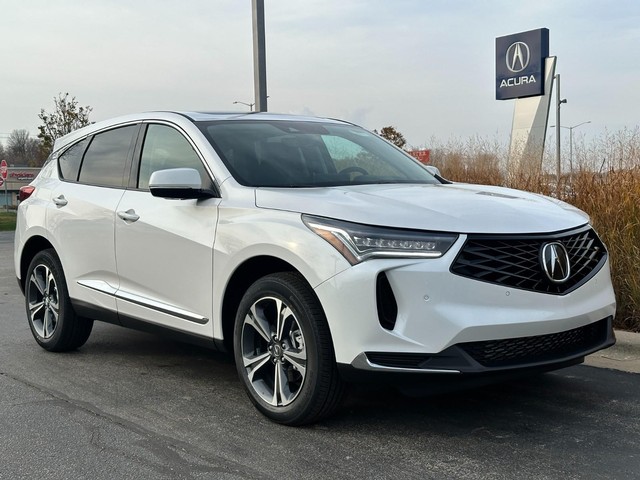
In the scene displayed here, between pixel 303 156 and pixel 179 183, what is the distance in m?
0.90

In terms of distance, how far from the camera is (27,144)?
3319 inches

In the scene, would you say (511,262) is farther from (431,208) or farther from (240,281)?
(240,281)

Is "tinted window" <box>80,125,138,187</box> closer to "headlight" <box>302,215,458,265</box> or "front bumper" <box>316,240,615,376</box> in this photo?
"headlight" <box>302,215,458,265</box>

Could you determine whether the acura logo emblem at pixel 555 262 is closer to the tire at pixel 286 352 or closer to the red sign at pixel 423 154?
the tire at pixel 286 352

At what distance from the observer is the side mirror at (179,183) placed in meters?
4.27

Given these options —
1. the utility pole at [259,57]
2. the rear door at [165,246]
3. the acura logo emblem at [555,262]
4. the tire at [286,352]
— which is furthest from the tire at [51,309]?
the utility pole at [259,57]

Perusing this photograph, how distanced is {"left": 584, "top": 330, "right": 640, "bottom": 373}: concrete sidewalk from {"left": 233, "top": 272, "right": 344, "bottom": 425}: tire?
8.08 ft

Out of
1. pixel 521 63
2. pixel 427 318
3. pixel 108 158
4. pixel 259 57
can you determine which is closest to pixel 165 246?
pixel 108 158

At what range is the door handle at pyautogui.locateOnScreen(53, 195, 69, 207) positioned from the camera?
563 centimetres

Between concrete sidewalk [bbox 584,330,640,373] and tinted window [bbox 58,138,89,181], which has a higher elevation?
tinted window [bbox 58,138,89,181]

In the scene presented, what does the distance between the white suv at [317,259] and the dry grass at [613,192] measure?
2167 mm

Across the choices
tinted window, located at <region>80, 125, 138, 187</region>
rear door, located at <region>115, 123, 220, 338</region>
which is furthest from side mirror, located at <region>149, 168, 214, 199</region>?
tinted window, located at <region>80, 125, 138, 187</region>

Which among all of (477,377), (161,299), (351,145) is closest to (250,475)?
(477,377)

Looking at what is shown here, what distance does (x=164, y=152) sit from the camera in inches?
198
